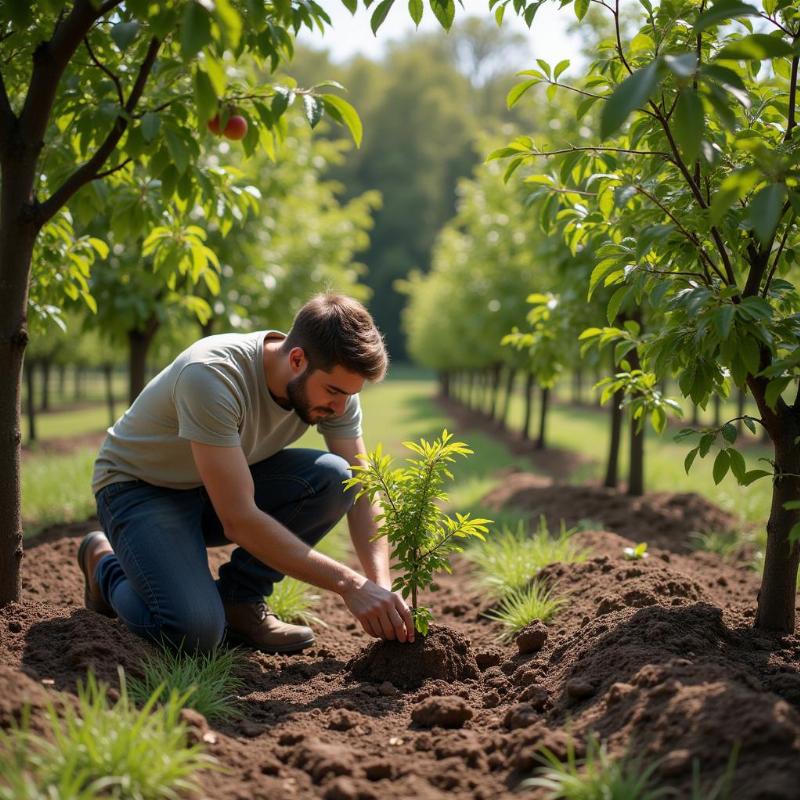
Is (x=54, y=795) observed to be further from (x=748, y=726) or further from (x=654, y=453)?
(x=654, y=453)

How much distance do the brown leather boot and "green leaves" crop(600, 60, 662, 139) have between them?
8.44ft

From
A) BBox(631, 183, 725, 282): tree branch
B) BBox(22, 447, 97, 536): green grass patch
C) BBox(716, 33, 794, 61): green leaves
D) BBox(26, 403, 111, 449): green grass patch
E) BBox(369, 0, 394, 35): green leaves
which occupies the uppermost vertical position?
BBox(369, 0, 394, 35): green leaves

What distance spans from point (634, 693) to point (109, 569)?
2278mm

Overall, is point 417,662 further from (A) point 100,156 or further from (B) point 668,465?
(B) point 668,465

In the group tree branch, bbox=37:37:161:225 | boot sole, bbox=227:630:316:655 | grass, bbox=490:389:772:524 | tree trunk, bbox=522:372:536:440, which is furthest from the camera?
tree trunk, bbox=522:372:536:440

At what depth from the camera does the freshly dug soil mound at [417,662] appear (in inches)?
117

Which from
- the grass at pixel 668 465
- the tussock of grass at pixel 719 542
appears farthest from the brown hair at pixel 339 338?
the grass at pixel 668 465

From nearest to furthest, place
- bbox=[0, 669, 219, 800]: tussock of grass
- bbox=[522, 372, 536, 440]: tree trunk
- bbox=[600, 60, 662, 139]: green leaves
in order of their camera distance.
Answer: bbox=[600, 60, 662, 139]: green leaves < bbox=[0, 669, 219, 800]: tussock of grass < bbox=[522, 372, 536, 440]: tree trunk

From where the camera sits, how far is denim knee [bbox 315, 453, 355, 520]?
3566 millimetres

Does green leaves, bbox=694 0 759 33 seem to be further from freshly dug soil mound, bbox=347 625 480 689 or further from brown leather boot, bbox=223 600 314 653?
brown leather boot, bbox=223 600 314 653

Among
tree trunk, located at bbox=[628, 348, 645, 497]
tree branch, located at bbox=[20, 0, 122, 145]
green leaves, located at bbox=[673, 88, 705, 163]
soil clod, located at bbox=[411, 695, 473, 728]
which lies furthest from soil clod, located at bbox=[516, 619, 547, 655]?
tree trunk, located at bbox=[628, 348, 645, 497]

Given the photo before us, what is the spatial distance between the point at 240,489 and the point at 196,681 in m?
0.68

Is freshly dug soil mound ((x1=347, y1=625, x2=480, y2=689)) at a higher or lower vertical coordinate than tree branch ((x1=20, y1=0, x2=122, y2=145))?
lower

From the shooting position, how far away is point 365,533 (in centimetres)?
344
